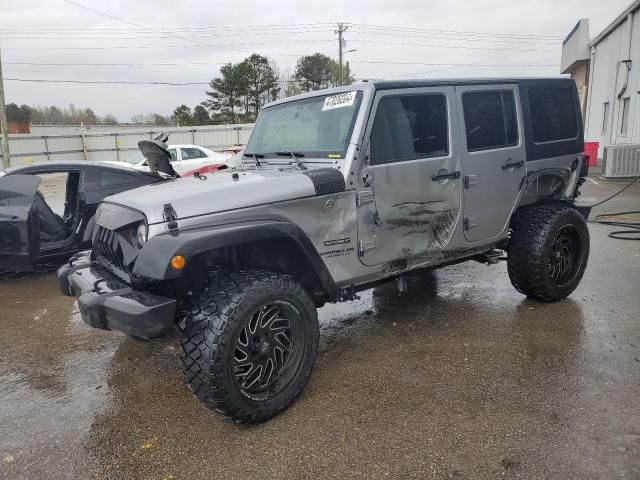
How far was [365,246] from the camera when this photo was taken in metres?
3.41

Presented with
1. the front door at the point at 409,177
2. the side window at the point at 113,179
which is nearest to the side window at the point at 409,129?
the front door at the point at 409,177

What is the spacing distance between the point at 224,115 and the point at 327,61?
11609 mm

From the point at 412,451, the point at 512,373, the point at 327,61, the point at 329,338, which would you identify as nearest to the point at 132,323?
the point at 412,451

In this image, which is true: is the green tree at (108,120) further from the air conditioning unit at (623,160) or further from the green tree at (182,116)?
the air conditioning unit at (623,160)

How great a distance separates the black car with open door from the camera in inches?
210

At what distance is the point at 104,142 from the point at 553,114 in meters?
29.4

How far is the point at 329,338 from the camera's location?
4145 mm

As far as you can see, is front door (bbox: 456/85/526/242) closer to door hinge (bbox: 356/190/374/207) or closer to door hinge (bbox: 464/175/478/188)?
door hinge (bbox: 464/175/478/188)

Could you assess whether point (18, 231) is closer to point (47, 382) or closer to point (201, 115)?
point (47, 382)

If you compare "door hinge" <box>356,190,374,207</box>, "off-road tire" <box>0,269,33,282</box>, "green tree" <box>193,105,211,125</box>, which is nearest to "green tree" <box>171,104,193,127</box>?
"green tree" <box>193,105,211,125</box>

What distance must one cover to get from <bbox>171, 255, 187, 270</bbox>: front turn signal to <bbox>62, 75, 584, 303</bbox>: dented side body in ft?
0.11

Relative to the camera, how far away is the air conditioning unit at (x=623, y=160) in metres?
14.0

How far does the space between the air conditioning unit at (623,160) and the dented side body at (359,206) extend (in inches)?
450

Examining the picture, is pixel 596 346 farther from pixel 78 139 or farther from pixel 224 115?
pixel 224 115
